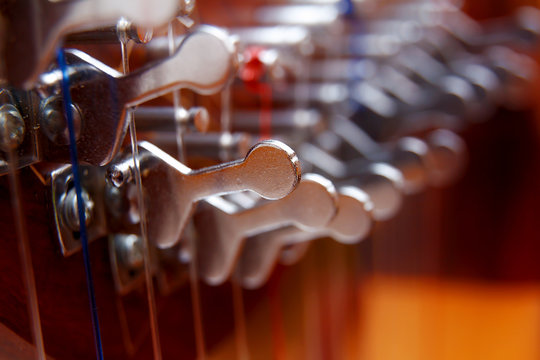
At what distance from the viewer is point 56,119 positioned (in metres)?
0.30

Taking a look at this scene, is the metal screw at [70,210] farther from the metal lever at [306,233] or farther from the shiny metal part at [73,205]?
the metal lever at [306,233]

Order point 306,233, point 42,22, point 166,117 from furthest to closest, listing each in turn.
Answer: point 306,233 < point 166,117 < point 42,22

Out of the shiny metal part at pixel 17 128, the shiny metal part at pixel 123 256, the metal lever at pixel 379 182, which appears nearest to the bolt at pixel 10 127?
the shiny metal part at pixel 17 128

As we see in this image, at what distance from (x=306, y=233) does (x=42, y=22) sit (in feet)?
0.90

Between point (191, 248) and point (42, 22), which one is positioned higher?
point (42, 22)

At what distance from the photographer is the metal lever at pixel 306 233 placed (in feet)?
1.28

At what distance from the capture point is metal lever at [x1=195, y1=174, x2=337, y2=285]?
1.14 feet

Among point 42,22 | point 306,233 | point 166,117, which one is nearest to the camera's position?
point 42,22

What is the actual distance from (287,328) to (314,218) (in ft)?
1.58

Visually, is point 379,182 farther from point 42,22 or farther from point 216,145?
point 42,22

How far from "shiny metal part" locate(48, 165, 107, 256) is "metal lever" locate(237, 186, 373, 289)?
0.14m

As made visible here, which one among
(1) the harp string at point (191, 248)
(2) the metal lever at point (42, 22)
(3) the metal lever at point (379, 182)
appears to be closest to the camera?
(2) the metal lever at point (42, 22)

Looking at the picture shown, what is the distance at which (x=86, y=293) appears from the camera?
0.36 m

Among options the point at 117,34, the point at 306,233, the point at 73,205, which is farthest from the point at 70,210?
the point at 306,233
